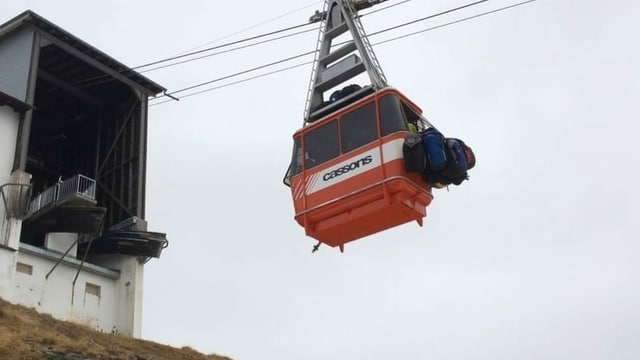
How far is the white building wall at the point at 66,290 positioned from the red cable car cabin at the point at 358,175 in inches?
713

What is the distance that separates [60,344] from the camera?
74.9ft

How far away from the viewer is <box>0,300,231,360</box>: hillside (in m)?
20.9

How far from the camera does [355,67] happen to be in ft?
54.5

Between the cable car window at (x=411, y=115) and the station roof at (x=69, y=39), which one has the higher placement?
the station roof at (x=69, y=39)

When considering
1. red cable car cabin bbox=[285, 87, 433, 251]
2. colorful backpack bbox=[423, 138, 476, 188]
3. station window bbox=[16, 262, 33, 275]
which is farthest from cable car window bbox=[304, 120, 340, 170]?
station window bbox=[16, 262, 33, 275]

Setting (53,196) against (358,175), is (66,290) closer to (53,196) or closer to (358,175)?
(53,196)

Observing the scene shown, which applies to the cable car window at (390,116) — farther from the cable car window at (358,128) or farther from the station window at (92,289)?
the station window at (92,289)

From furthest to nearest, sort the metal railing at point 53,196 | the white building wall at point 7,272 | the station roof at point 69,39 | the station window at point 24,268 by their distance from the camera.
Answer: the station roof at point 69,39, the metal railing at point 53,196, the station window at point 24,268, the white building wall at point 7,272

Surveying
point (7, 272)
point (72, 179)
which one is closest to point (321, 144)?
point (7, 272)

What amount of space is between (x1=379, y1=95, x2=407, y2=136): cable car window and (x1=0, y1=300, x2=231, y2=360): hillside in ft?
38.9

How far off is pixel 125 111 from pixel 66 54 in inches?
167

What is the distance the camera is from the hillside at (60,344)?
2093cm

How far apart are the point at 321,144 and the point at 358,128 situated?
0.95 meters

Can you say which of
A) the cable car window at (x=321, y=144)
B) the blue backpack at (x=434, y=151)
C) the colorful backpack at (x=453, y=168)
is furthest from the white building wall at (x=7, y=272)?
the blue backpack at (x=434, y=151)
